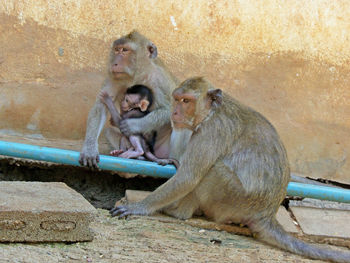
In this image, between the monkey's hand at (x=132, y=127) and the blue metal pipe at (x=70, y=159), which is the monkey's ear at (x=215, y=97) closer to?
the blue metal pipe at (x=70, y=159)

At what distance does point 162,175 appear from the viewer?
204 inches

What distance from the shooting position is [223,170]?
16.0ft

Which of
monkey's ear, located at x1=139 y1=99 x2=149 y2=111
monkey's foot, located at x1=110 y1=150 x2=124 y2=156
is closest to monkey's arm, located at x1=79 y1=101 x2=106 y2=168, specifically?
monkey's foot, located at x1=110 y1=150 x2=124 y2=156

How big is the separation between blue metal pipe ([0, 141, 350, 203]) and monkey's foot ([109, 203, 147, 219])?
1.11 feet

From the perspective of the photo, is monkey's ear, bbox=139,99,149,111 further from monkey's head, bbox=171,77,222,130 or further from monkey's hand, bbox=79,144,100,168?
monkey's head, bbox=171,77,222,130

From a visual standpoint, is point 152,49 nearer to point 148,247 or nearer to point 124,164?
point 124,164

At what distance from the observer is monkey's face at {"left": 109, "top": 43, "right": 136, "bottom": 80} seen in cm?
610

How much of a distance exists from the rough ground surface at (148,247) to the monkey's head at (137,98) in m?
1.54

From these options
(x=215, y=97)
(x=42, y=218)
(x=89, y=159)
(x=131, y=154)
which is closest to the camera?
(x=42, y=218)

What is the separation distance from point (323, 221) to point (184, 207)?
1.49 meters

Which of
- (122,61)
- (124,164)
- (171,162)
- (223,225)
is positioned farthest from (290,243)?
(122,61)

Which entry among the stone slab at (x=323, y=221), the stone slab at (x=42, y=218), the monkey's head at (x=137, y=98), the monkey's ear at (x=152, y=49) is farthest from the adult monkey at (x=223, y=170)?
the monkey's ear at (x=152, y=49)

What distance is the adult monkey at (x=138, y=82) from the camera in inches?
241

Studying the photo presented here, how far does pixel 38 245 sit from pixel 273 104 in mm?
3986
